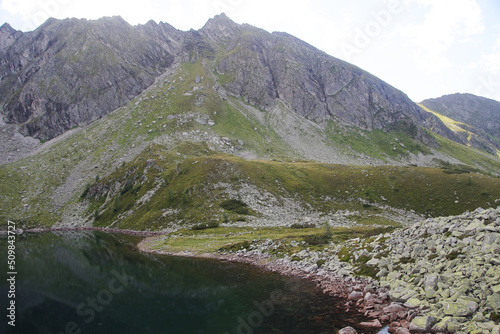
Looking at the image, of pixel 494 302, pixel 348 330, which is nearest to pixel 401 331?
pixel 348 330

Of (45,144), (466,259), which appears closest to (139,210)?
(466,259)

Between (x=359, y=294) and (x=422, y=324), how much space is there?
21.6ft

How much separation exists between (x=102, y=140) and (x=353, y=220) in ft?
573

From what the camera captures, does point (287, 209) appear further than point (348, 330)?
Yes

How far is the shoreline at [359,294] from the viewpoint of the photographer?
16.5 metres

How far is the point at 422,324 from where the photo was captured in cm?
1482

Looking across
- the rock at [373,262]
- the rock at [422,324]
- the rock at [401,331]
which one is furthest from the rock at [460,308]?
the rock at [373,262]

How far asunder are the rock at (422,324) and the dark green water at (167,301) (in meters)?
3.41

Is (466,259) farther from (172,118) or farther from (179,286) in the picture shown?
(172,118)

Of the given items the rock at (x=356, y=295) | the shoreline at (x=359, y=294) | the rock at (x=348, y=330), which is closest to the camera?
the rock at (x=348, y=330)

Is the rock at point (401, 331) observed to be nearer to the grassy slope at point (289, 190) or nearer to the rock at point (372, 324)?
the rock at point (372, 324)

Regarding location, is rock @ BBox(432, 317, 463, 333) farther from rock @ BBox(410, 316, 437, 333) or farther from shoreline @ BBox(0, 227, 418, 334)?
shoreline @ BBox(0, 227, 418, 334)

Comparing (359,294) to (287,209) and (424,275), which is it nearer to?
(424,275)

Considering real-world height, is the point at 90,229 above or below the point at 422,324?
below
